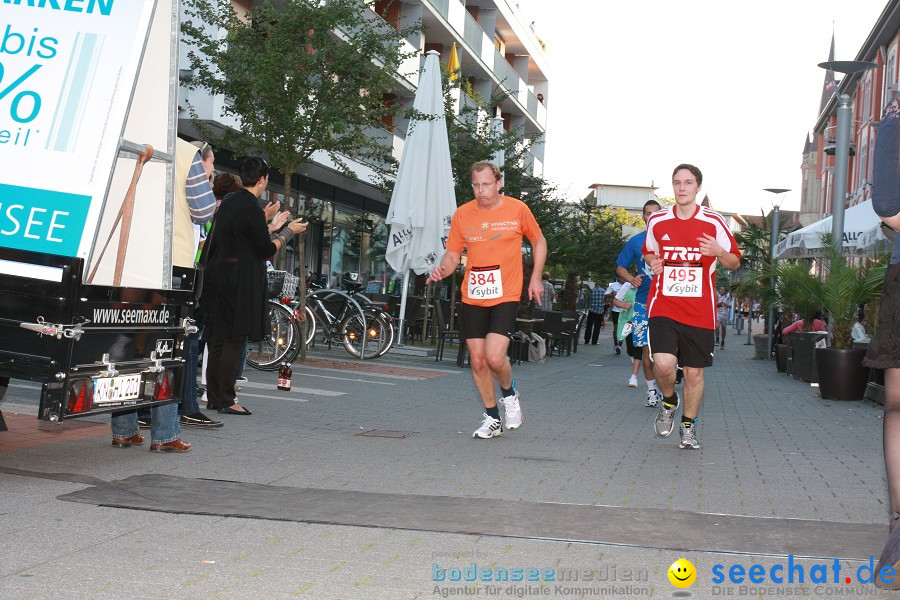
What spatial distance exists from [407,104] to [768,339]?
15.2 meters

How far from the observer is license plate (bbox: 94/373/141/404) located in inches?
232

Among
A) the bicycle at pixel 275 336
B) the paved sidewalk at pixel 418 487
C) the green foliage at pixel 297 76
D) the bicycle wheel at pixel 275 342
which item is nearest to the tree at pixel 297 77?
the green foliage at pixel 297 76

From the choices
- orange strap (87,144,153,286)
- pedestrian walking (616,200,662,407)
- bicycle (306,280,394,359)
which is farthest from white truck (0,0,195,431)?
bicycle (306,280,394,359)

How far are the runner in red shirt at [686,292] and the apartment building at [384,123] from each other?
38.6ft

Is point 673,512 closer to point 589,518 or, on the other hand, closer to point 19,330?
point 589,518

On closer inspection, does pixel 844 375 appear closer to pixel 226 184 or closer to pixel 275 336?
pixel 275 336

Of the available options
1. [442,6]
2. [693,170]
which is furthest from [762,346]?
[693,170]

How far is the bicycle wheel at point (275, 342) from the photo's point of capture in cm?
1293

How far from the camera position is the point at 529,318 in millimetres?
20281

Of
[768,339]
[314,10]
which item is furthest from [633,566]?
[768,339]

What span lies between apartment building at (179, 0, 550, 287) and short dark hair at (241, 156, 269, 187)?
10687 millimetres

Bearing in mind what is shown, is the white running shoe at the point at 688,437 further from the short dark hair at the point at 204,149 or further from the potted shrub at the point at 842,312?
the potted shrub at the point at 842,312

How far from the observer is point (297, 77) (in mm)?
14438

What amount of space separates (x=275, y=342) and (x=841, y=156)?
9395 mm
